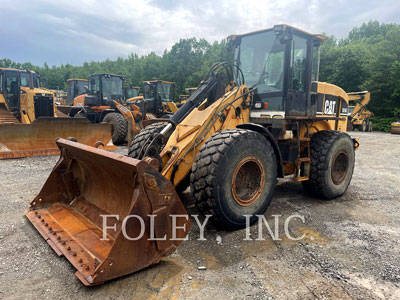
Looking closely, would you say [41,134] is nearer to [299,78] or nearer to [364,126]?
[299,78]

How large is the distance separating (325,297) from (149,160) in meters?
1.91

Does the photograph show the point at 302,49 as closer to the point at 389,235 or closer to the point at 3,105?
the point at 389,235

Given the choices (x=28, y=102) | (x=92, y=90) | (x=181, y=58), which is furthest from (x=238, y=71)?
(x=181, y=58)

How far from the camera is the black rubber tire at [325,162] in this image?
489 centimetres

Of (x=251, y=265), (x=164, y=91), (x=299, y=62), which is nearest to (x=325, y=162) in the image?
(x=299, y=62)

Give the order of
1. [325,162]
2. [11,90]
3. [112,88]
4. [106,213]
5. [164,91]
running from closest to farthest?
[106,213]
[325,162]
[11,90]
[112,88]
[164,91]

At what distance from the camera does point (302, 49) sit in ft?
15.5

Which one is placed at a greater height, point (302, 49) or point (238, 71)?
point (302, 49)

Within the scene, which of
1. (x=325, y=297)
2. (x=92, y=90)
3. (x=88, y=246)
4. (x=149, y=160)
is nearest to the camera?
(x=325, y=297)

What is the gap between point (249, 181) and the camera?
3.90m

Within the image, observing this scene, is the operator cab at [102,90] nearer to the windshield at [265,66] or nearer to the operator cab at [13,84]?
the operator cab at [13,84]

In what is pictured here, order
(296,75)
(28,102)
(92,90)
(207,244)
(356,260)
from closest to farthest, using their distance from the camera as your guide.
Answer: (356,260) → (207,244) → (296,75) → (28,102) → (92,90)

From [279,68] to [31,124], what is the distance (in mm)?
6975

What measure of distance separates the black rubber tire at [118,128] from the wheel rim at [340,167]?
7.96m
